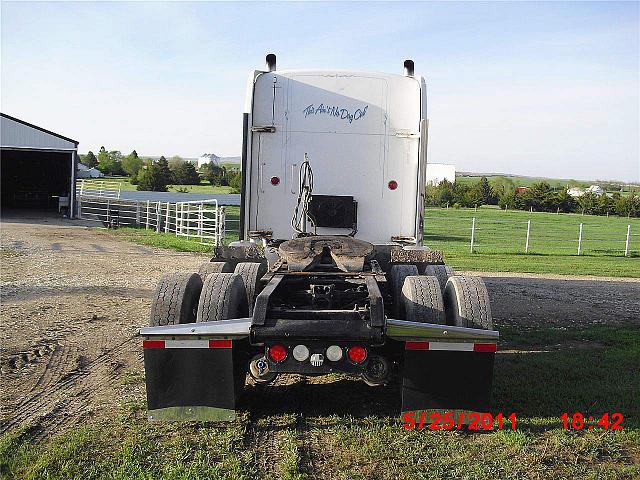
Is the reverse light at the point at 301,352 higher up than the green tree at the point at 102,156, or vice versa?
the green tree at the point at 102,156

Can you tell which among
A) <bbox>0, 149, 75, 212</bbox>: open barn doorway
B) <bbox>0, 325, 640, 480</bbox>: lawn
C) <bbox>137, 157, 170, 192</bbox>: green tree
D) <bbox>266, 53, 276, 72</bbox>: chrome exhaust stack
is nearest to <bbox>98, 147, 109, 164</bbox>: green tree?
<bbox>137, 157, 170, 192</bbox>: green tree

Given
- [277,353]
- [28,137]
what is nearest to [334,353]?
[277,353]

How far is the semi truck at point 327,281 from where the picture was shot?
17.2 ft

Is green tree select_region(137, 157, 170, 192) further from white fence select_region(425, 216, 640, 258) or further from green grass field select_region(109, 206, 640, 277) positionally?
white fence select_region(425, 216, 640, 258)

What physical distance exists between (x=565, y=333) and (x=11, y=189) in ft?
131

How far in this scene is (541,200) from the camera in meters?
61.4

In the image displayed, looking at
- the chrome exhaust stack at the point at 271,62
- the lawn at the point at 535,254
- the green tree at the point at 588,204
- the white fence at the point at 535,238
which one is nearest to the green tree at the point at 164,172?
the white fence at the point at 535,238

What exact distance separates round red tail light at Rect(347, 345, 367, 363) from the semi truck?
0.03ft

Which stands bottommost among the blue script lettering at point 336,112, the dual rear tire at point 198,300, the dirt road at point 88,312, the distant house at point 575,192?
the dirt road at point 88,312

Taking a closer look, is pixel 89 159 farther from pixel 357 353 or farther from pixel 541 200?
pixel 357 353

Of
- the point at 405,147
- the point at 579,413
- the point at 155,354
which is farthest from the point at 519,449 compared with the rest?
the point at 405,147

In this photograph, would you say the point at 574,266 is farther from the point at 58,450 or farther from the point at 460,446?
the point at 58,450

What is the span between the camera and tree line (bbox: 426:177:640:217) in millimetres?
57938

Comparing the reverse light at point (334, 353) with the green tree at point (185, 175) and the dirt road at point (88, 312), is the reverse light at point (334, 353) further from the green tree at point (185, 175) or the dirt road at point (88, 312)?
the green tree at point (185, 175)
